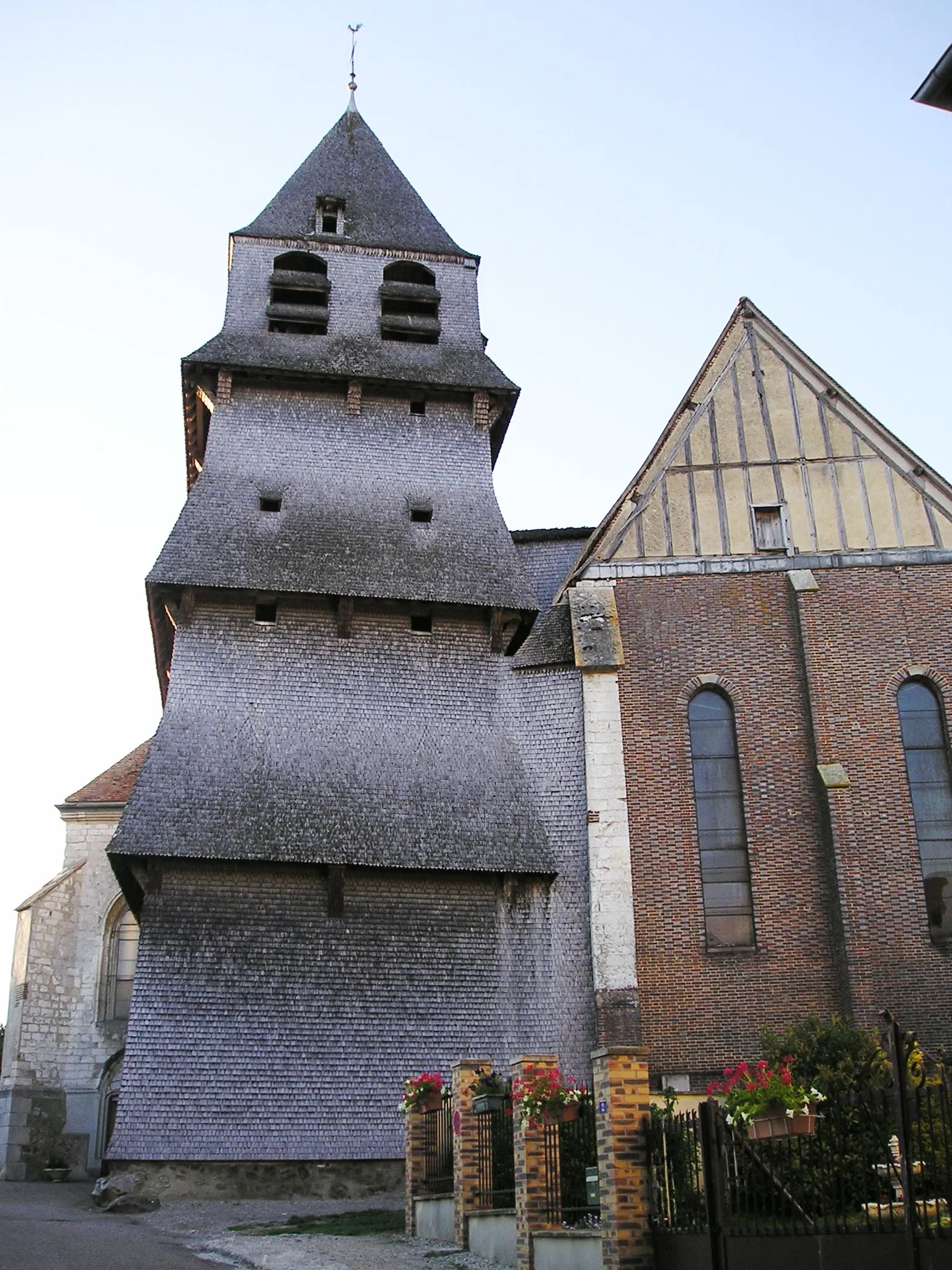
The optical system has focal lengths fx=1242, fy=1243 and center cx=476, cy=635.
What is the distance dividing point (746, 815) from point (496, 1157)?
7.84 m

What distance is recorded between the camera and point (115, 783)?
26.1m

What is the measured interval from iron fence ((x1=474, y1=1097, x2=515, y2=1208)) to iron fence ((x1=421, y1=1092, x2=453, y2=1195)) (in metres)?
0.97

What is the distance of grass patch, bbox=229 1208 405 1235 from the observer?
1344 cm

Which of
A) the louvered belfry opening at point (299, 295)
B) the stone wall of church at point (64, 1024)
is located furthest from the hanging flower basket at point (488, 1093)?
the louvered belfry opening at point (299, 295)

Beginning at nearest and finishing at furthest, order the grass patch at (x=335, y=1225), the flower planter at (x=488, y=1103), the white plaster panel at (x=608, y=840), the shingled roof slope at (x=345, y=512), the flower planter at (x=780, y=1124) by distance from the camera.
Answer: the flower planter at (x=780, y=1124) < the flower planter at (x=488, y=1103) < the grass patch at (x=335, y=1225) < the white plaster panel at (x=608, y=840) < the shingled roof slope at (x=345, y=512)

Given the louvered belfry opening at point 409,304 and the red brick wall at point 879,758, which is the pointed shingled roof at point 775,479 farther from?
the louvered belfry opening at point 409,304

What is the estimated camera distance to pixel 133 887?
1856 cm

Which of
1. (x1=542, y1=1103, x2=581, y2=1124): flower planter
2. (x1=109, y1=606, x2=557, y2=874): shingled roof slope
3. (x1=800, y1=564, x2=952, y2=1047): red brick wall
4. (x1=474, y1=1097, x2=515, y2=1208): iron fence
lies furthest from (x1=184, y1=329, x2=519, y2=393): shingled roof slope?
(x1=542, y1=1103, x2=581, y2=1124): flower planter

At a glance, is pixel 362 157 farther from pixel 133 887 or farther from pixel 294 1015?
pixel 294 1015

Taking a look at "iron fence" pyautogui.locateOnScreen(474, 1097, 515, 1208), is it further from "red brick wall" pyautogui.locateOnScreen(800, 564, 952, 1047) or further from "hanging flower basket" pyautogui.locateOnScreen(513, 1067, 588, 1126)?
"red brick wall" pyautogui.locateOnScreen(800, 564, 952, 1047)

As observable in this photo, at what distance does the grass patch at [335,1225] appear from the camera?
1344 cm

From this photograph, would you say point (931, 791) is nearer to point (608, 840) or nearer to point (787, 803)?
point (787, 803)

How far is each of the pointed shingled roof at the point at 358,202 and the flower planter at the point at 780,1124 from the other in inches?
820

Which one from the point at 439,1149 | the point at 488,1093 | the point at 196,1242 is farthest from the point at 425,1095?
the point at 196,1242
